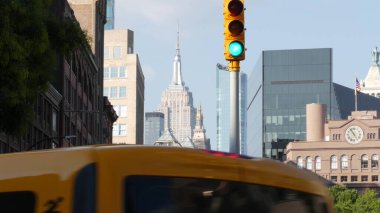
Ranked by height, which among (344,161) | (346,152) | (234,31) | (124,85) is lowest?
(344,161)

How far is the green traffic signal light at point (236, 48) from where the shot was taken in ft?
46.2

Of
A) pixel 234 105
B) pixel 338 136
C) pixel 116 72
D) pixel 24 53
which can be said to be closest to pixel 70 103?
pixel 24 53

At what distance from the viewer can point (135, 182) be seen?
7777mm

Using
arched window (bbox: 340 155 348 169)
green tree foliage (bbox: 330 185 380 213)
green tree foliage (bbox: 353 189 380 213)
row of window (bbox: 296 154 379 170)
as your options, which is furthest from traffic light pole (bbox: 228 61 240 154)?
arched window (bbox: 340 155 348 169)

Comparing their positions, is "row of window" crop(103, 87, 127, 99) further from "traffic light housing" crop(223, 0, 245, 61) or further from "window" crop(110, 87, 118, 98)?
"traffic light housing" crop(223, 0, 245, 61)

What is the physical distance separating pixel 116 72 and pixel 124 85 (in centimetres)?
444

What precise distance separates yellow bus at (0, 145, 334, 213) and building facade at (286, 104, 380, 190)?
16471 centimetres

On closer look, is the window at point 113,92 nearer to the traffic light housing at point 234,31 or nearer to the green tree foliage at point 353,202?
the green tree foliage at point 353,202

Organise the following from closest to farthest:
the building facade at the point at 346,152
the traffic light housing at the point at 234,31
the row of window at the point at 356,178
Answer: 1. the traffic light housing at the point at 234,31
2. the row of window at the point at 356,178
3. the building facade at the point at 346,152

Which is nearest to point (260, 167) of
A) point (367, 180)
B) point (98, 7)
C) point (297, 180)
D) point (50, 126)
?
point (297, 180)

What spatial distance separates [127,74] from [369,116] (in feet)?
149

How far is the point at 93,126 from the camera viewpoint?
101 m

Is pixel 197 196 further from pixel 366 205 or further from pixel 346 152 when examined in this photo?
pixel 346 152

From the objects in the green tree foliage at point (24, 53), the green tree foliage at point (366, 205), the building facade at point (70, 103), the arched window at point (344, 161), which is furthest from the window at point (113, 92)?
the green tree foliage at point (24, 53)
